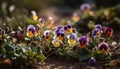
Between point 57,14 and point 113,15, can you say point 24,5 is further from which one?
point 113,15

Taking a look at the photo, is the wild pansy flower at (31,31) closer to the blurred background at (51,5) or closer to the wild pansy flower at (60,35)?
the wild pansy flower at (60,35)

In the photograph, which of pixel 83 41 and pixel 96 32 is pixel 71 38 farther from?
pixel 96 32

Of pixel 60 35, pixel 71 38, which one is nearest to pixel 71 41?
pixel 71 38

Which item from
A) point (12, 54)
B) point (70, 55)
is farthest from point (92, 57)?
point (12, 54)

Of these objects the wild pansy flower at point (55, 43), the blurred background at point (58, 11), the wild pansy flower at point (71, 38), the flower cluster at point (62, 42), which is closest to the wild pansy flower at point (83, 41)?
the flower cluster at point (62, 42)

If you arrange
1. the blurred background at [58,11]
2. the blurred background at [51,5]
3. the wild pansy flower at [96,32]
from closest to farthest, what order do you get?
the wild pansy flower at [96,32]
the blurred background at [58,11]
the blurred background at [51,5]

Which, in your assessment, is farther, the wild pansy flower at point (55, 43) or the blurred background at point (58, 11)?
the blurred background at point (58, 11)

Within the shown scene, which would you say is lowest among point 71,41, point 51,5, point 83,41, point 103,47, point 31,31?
point 103,47

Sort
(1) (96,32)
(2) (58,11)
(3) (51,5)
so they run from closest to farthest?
(1) (96,32) → (2) (58,11) → (3) (51,5)

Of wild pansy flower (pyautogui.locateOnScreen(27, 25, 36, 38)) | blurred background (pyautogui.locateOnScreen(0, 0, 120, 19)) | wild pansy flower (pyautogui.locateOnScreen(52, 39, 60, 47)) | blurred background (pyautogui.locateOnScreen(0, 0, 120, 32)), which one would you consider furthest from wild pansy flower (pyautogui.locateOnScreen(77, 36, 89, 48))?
blurred background (pyautogui.locateOnScreen(0, 0, 120, 19))

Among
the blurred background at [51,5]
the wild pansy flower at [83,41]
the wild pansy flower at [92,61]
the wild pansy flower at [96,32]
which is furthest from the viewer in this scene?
the blurred background at [51,5]

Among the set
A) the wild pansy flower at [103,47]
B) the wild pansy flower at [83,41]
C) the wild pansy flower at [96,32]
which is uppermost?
the wild pansy flower at [96,32]
